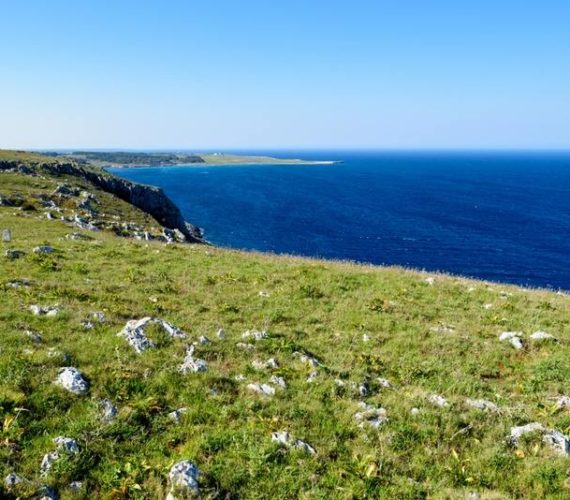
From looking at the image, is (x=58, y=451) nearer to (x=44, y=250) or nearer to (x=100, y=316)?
(x=100, y=316)

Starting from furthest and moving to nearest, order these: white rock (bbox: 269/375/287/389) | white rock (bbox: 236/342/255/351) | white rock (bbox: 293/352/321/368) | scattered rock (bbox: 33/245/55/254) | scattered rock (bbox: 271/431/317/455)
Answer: scattered rock (bbox: 33/245/55/254) → white rock (bbox: 236/342/255/351) → white rock (bbox: 293/352/321/368) → white rock (bbox: 269/375/287/389) → scattered rock (bbox: 271/431/317/455)

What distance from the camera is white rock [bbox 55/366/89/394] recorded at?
10438mm

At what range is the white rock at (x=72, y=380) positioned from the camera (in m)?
10.4

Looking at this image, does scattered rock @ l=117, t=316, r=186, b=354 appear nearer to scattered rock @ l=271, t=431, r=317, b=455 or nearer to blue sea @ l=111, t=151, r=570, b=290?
scattered rock @ l=271, t=431, r=317, b=455

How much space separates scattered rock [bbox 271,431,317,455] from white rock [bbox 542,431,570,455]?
5455 millimetres

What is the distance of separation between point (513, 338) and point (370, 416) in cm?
798

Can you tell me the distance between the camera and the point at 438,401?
11805mm

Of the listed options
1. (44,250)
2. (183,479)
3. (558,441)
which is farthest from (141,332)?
(44,250)

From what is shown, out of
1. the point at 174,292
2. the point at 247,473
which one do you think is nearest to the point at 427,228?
the point at 174,292

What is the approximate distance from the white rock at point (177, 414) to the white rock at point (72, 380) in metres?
2.13

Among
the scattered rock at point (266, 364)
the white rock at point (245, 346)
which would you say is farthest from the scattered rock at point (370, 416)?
the white rock at point (245, 346)

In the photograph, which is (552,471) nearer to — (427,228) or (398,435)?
(398,435)

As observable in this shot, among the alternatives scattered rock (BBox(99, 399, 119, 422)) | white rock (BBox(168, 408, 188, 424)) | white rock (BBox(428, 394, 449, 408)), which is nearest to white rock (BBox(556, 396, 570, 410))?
white rock (BBox(428, 394, 449, 408))

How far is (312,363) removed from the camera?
1305cm
